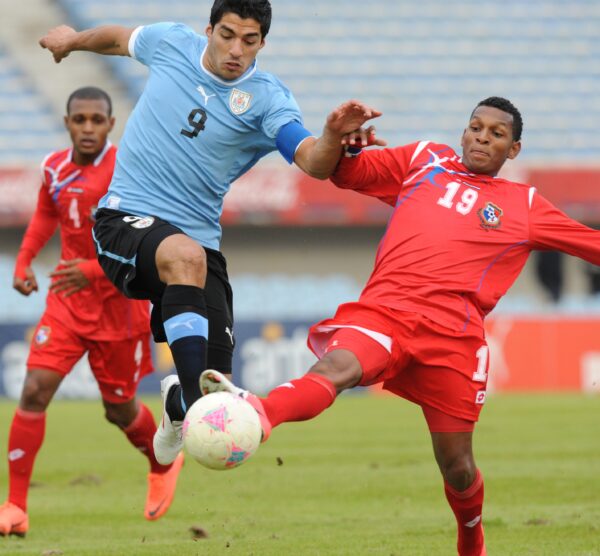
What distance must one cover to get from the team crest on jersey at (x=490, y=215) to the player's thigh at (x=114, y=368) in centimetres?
309

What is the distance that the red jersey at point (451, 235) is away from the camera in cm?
539

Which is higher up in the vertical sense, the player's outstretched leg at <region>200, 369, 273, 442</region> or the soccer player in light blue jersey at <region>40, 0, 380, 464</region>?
the soccer player in light blue jersey at <region>40, 0, 380, 464</region>

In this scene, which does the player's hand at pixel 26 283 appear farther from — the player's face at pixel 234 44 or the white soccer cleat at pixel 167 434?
the player's face at pixel 234 44

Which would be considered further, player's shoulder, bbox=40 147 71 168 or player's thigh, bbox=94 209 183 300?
player's shoulder, bbox=40 147 71 168

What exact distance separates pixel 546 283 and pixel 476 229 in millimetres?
19250

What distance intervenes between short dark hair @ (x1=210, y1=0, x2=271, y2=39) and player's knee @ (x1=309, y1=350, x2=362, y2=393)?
1.60 m

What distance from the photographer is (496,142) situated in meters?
5.70

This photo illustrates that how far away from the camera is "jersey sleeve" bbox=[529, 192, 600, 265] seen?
545 cm

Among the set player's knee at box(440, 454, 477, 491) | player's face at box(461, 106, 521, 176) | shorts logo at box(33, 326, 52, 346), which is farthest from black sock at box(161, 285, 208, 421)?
shorts logo at box(33, 326, 52, 346)

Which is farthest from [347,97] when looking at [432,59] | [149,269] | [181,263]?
[181,263]

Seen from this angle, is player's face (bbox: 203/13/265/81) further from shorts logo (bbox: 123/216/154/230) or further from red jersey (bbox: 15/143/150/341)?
red jersey (bbox: 15/143/150/341)

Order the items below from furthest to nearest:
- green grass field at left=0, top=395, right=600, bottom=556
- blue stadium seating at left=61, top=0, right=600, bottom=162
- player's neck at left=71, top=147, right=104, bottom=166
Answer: blue stadium seating at left=61, top=0, right=600, bottom=162
player's neck at left=71, top=147, right=104, bottom=166
green grass field at left=0, top=395, right=600, bottom=556

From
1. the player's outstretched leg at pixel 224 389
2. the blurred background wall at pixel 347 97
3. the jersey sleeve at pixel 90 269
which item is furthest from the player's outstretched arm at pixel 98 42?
the blurred background wall at pixel 347 97

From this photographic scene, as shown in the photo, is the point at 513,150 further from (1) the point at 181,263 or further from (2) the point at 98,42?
(2) the point at 98,42
